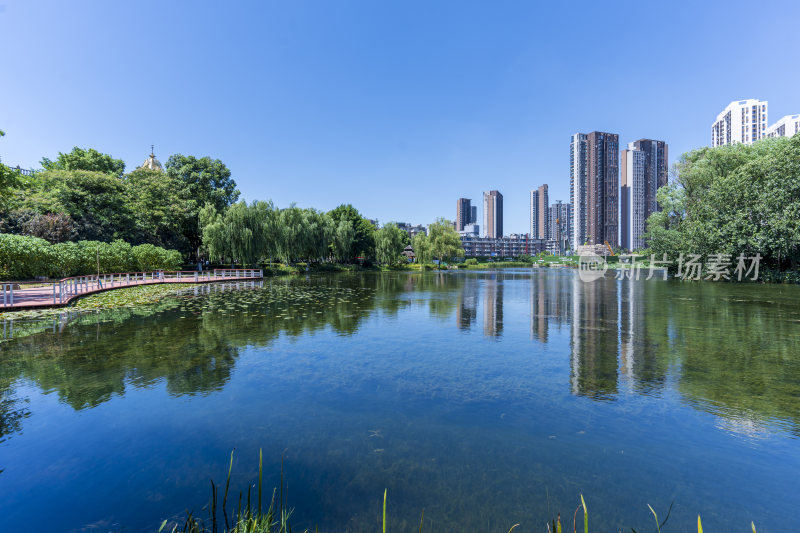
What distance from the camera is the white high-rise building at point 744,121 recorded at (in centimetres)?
11406

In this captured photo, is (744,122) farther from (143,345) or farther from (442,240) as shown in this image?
(143,345)

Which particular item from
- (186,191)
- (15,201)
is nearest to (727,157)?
(186,191)

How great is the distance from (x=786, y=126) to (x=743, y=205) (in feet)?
336

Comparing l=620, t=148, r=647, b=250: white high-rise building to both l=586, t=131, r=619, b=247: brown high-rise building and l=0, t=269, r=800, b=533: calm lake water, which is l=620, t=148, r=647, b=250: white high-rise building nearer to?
l=586, t=131, r=619, b=247: brown high-rise building

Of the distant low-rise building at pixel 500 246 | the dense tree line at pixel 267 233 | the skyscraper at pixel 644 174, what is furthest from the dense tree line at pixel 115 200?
the distant low-rise building at pixel 500 246

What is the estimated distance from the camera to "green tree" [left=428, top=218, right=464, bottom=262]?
2537 inches

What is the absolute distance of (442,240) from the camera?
6444 centimetres

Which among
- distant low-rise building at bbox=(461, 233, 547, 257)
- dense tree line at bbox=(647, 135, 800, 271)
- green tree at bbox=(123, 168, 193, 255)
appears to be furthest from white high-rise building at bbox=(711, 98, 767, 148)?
green tree at bbox=(123, 168, 193, 255)

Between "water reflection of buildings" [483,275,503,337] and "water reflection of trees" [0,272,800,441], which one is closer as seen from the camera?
"water reflection of trees" [0,272,800,441]

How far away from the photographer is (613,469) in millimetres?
3553

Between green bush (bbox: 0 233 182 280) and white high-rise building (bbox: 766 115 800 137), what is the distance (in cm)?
13376

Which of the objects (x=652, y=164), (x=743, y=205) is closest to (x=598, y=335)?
(x=743, y=205)

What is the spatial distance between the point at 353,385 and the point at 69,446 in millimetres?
3468

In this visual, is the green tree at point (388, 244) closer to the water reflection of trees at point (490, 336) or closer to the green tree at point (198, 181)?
the green tree at point (198, 181)
